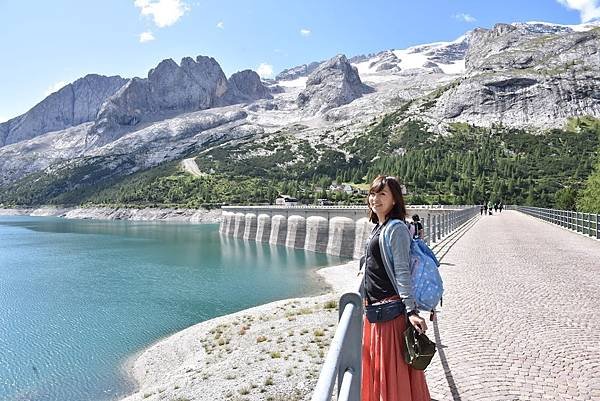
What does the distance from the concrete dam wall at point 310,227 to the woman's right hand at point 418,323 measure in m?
49.3

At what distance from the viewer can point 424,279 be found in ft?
13.9

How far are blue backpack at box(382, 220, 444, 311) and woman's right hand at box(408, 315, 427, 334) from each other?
0.41 ft

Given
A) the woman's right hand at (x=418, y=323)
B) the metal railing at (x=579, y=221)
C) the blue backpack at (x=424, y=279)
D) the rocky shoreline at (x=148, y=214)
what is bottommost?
the rocky shoreline at (x=148, y=214)

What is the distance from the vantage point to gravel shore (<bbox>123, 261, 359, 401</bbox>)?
1079cm

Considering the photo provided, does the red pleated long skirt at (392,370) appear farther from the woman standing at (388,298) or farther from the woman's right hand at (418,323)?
the woman's right hand at (418,323)

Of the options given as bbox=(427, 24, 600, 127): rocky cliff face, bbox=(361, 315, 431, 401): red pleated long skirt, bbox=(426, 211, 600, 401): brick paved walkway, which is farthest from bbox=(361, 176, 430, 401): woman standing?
bbox=(427, 24, 600, 127): rocky cliff face

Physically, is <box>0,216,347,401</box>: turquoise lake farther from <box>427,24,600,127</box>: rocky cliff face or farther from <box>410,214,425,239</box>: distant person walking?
<box>427,24,600,127</box>: rocky cliff face

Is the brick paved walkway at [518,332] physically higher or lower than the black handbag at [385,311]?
lower

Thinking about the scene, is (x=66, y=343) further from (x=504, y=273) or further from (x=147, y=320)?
(x=504, y=273)

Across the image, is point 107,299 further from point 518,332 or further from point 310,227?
point 310,227

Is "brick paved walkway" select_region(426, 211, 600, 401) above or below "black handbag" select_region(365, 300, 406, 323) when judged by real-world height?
below

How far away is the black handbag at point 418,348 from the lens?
4082 millimetres

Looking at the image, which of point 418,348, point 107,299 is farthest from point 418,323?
point 107,299

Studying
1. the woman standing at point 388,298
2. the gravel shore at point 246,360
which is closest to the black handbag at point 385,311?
the woman standing at point 388,298
